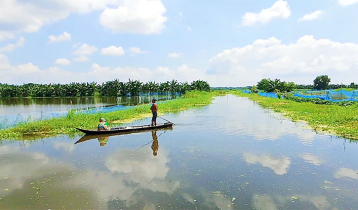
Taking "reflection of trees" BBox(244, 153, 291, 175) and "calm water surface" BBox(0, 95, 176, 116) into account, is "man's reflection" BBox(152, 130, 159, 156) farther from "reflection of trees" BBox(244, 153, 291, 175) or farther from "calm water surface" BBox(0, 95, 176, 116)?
"calm water surface" BBox(0, 95, 176, 116)

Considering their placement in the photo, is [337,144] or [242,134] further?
[242,134]

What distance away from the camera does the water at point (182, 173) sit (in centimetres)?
548

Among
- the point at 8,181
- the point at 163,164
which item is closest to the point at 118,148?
the point at 163,164

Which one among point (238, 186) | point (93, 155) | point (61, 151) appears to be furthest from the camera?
point (61, 151)

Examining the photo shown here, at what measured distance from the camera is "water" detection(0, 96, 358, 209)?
5480 millimetres

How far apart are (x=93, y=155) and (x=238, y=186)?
5972 mm

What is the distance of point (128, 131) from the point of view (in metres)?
13.2

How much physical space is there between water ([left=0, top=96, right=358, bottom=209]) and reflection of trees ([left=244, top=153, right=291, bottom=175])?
3 centimetres

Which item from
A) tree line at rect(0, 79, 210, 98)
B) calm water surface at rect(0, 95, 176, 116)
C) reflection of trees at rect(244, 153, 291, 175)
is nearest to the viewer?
reflection of trees at rect(244, 153, 291, 175)

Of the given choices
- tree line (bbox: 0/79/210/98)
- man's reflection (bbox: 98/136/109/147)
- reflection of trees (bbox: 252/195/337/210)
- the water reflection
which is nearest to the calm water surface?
man's reflection (bbox: 98/136/109/147)

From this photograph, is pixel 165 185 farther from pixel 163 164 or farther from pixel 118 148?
pixel 118 148

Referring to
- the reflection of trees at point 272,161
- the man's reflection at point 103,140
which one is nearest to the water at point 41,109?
the man's reflection at point 103,140

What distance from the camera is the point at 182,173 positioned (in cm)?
712

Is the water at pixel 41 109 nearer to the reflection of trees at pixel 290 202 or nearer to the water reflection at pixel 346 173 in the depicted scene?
the reflection of trees at pixel 290 202
